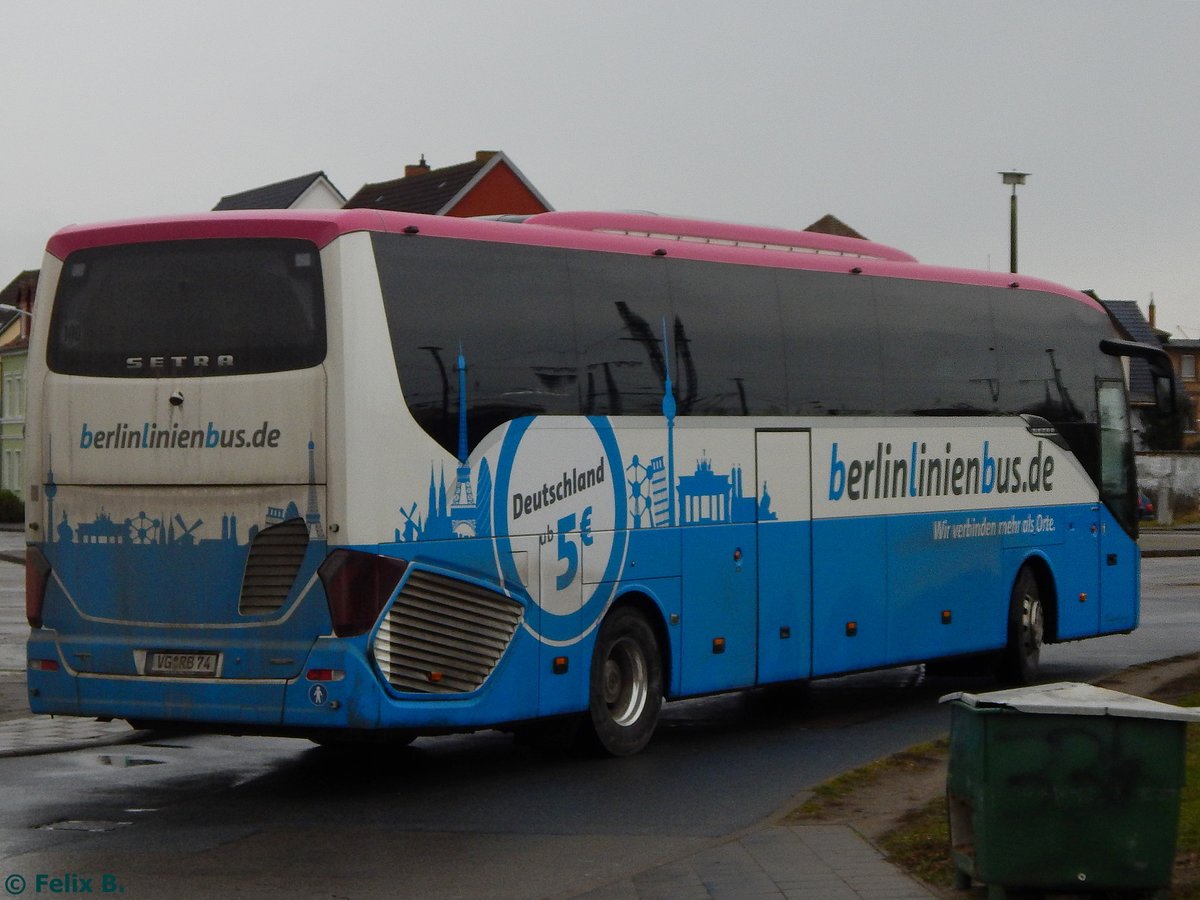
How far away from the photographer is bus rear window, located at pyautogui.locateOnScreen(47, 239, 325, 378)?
38.7ft

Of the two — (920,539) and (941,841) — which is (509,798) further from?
(920,539)

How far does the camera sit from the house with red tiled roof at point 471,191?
72.2 metres

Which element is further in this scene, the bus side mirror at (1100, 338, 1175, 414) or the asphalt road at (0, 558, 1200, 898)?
the bus side mirror at (1100, 338, 1175, 414)

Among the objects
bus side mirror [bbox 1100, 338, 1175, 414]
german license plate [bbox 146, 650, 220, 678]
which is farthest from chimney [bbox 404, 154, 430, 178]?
german license plate [bbox 146, 650, 220, 678]

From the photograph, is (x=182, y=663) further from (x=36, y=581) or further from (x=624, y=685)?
(x=624, y=685)

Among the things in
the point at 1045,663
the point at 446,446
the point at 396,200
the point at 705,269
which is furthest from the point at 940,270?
the point at 396,200

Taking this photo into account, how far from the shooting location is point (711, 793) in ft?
39.8

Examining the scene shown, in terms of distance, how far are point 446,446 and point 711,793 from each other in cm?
254

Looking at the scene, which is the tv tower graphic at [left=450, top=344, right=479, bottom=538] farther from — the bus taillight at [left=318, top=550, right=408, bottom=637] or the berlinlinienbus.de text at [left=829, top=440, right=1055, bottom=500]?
the berlinlinienbus.de text at [left=829, top=440, right=1055, bottom=500]

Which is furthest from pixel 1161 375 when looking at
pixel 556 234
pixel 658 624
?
pixel 556 234

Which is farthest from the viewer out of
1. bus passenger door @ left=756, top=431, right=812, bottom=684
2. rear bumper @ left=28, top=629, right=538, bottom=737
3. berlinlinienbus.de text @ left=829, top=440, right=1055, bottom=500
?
berlinlinienbus.de text @ left=829, top=440, right=1055, bottom=500

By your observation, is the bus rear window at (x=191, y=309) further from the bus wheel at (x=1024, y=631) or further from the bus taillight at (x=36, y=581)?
the bus wheel at (x=1024, y=631)

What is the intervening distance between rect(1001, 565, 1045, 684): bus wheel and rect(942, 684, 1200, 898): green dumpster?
10683mm

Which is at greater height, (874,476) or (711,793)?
(874,476)
